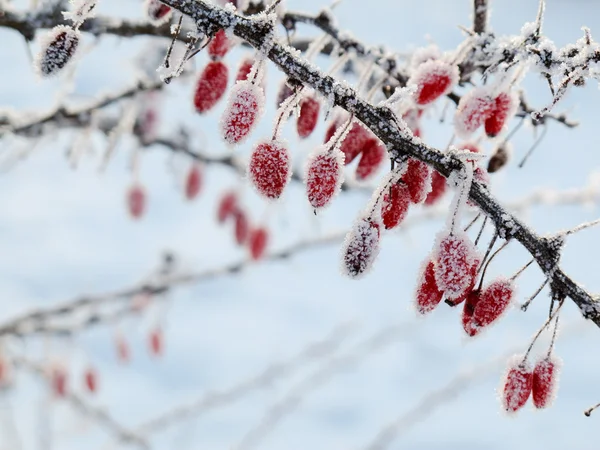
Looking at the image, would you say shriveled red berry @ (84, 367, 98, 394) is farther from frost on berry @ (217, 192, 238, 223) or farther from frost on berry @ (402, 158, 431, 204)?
frost on berry @ (402, 158, 431, 204)

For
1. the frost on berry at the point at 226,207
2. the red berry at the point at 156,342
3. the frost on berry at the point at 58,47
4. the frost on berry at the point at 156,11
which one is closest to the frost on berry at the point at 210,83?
the frost on berry at the point at 156,11

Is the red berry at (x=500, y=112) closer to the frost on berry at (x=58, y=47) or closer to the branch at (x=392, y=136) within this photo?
the branch at (x=392, y=136)

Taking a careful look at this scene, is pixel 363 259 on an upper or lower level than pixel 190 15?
lower

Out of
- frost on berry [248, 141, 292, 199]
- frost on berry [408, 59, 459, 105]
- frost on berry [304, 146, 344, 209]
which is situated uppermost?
frost on berry [408, 59, 459, 105]

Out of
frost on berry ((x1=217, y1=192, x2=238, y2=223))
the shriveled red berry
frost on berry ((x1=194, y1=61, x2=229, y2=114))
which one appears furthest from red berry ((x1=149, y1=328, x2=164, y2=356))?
frost on berry ((x1=194, y1=61, x2=229, y2=114))

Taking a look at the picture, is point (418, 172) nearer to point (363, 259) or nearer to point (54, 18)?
point (363, 259)

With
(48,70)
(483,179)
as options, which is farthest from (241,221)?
(483,179)
